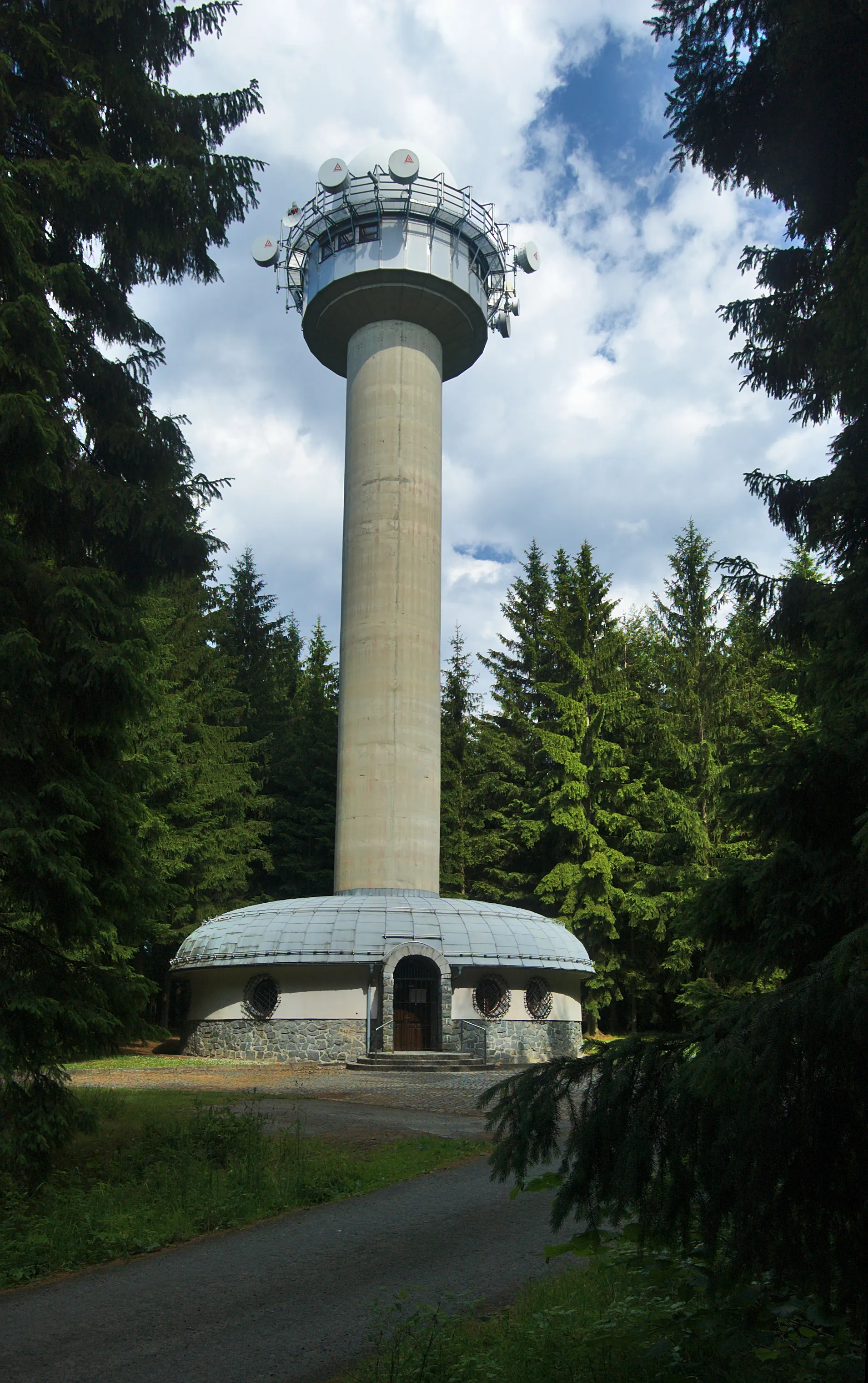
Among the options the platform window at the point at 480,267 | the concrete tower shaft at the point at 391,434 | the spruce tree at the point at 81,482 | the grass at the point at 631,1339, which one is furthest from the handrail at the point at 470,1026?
the platform window at the point at 480,267

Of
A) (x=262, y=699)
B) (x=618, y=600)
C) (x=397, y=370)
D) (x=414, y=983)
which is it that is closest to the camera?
(x=414, y=983)

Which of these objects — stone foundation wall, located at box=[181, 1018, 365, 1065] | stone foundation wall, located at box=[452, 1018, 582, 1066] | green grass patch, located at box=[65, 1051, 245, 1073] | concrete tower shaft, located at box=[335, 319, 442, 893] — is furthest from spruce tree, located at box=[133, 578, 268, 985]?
stone foundation wall, located at box=[452, 1018, 582, 1066]

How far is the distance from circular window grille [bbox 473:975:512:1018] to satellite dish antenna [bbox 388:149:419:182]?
71.5 ft

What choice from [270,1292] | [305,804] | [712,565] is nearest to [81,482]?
[712,565]

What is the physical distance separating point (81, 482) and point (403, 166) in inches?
900

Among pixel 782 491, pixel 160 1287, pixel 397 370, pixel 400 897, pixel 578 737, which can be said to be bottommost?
pixel 160 1287

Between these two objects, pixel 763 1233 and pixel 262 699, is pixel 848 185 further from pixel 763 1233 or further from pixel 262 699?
pixel 262 699

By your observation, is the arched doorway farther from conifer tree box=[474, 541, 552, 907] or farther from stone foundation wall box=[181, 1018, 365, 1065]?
conifer tree box=[474, 541, 552, 907]

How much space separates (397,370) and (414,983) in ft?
54.4

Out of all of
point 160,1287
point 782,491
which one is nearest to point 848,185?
point 782,491

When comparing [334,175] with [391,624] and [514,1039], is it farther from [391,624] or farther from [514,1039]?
[514,1039]

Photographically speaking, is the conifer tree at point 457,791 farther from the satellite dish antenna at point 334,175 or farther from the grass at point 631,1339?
the grass at point 631,1339

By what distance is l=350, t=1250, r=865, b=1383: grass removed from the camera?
3.92 metres

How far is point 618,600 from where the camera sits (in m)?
38.0
